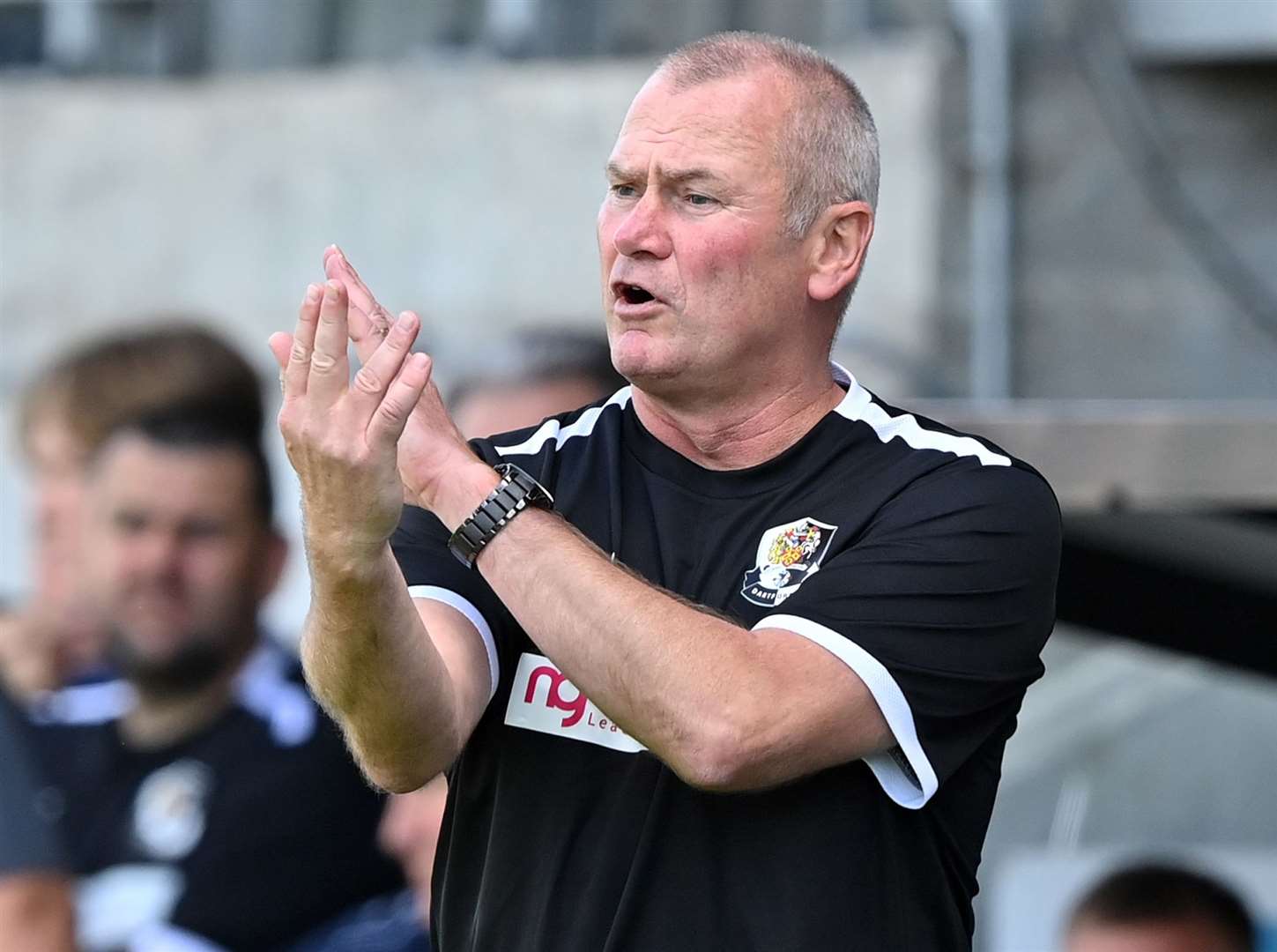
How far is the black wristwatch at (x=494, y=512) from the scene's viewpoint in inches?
96.3

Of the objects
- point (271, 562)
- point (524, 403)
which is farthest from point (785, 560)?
point (271, 562)

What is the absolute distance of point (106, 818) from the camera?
4.47 m

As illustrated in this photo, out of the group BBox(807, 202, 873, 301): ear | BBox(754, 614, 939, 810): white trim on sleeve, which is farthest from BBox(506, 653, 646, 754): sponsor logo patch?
BBox(807, 202, 873, 301): ear

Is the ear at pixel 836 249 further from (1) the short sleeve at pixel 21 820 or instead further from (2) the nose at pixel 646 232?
(1) the short sleeve at pixel 21 820

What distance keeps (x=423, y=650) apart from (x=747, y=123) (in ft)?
2.51

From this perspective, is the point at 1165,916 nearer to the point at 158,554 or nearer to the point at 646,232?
the point at 158,554

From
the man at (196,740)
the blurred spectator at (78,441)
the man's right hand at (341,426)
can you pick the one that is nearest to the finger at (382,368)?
the man's right hand at (341,426)

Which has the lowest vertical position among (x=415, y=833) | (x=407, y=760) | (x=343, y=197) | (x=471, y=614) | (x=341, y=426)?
(x=415, y=833)

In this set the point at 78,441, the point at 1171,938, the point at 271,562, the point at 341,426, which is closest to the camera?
the point at 341,426

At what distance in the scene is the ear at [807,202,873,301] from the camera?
2.73 meters

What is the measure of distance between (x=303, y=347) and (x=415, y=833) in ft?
6.69

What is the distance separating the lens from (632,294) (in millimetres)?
2639

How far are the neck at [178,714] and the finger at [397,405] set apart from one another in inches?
93.5

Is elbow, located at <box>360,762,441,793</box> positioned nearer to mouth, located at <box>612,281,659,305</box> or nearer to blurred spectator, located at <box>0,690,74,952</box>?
mouth, located at <box>612,281,659,305</box>
